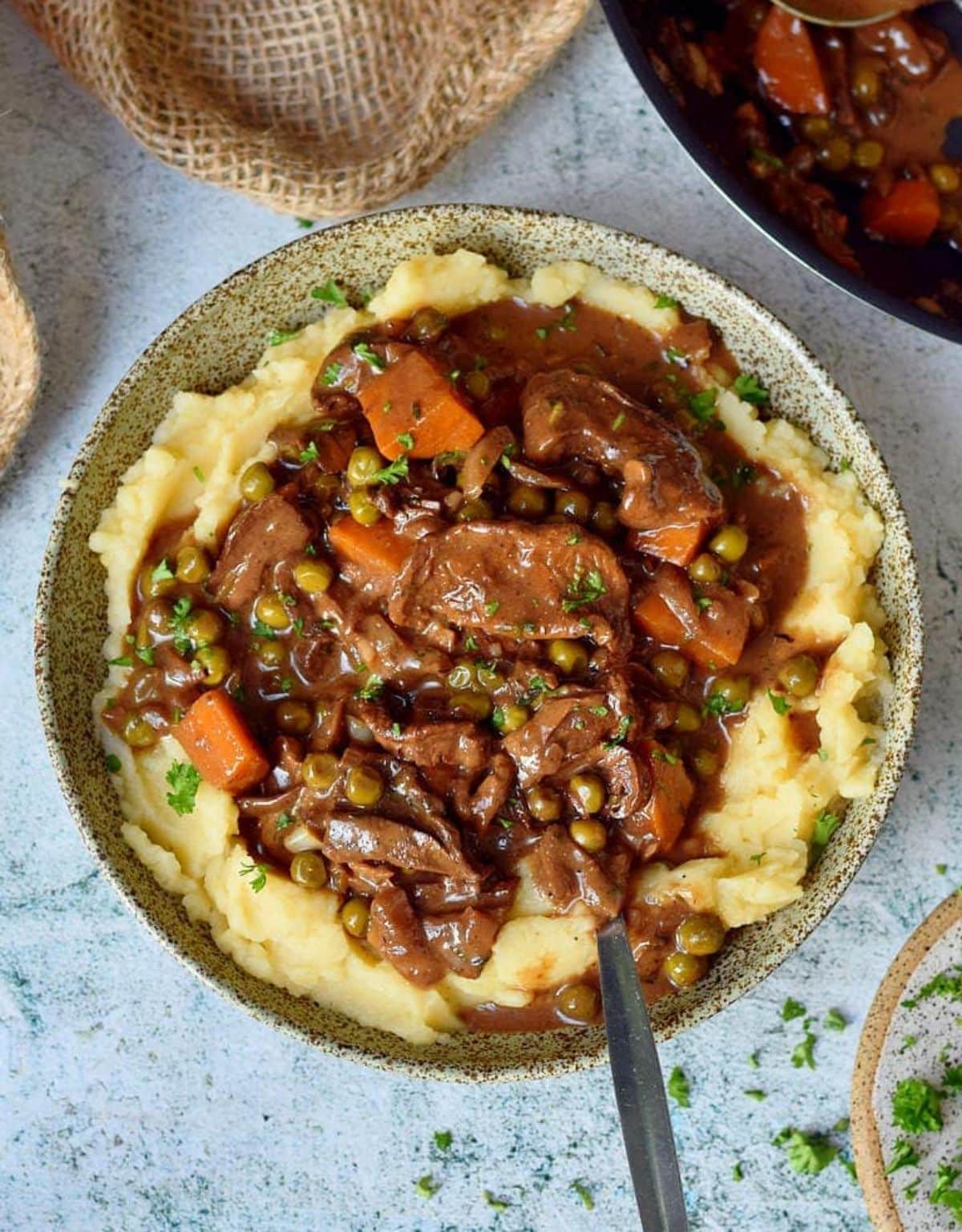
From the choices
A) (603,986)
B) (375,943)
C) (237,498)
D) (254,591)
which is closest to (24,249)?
(237,498)

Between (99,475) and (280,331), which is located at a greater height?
(280,331)

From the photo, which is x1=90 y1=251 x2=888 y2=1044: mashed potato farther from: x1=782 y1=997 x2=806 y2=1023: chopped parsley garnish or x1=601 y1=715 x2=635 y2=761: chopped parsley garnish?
x1=782 y1=997 x2=806 y2=1023: chopped parsley garnish

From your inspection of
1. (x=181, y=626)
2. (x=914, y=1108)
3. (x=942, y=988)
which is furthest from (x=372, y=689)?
(x=914, y=1108)

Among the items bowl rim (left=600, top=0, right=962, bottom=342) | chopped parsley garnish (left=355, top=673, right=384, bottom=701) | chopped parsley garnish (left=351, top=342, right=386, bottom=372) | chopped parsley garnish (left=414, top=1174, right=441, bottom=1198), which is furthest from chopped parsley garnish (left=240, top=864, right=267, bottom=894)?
bowl rim (left=600, top=0, right=962, bottom=342)

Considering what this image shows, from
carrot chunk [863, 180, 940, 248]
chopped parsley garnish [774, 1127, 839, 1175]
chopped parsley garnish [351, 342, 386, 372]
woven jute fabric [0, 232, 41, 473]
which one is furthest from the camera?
chopped parsley garnish [774, 1127, 839, 1175]

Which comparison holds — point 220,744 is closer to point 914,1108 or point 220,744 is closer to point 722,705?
point 722,705

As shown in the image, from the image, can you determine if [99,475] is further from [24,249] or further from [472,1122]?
[472,1122]
